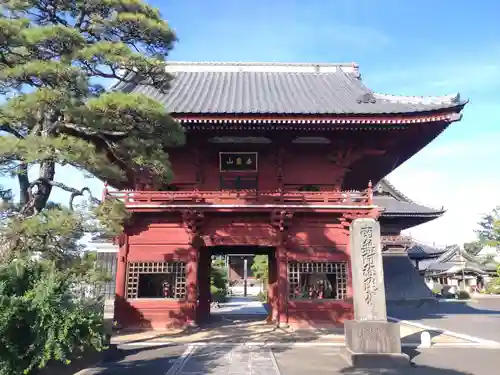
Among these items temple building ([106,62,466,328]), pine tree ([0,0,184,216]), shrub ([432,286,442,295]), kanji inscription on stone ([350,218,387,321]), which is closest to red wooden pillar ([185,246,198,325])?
temple building ([106,62,466,328])

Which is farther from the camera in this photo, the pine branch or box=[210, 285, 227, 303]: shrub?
box=[210, 285, 227, 303]: shrub

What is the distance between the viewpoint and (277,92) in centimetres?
1883

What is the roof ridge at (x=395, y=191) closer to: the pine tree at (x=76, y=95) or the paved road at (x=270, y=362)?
the paved road at (x=270, y=362)

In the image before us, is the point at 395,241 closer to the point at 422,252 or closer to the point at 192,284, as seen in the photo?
the point at 422,252

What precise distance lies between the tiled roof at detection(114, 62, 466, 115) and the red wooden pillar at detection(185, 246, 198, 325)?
5.53 meters

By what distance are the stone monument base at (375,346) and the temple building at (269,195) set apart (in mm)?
5251

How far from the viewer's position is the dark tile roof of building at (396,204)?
86.9ft

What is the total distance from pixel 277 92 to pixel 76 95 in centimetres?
1149

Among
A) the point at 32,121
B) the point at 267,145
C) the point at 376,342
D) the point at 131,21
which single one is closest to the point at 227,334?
the point at 376,342

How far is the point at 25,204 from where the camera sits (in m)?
9.05

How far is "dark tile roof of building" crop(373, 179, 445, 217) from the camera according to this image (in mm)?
26484

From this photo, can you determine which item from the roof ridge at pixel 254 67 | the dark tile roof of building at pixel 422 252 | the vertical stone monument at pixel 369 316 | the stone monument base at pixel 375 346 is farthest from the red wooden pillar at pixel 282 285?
the dark tile roof of building at pixel 422 252

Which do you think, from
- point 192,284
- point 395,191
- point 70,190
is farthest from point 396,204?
point 70,190

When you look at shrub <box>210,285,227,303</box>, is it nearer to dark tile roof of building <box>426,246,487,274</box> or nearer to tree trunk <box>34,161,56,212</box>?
tree trunk <box>34,161,56,212</box>
